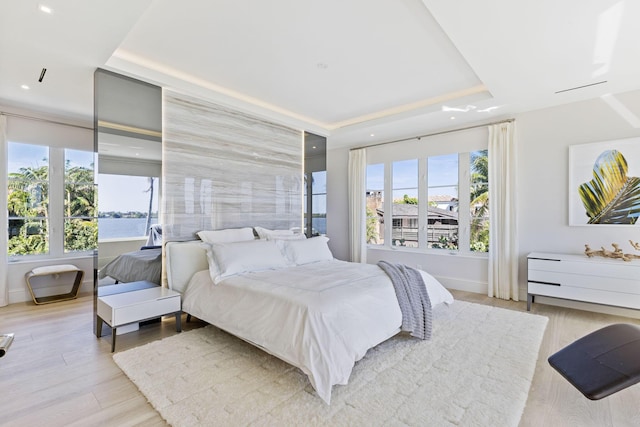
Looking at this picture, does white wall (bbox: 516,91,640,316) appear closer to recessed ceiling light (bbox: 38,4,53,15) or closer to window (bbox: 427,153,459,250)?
window (bbox: 427,153,459,250)

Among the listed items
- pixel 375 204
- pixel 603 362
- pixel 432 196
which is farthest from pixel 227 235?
pixel 603 362

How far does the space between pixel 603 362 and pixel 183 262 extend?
3.61 meters

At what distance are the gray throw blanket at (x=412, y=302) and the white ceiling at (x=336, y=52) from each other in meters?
2.09

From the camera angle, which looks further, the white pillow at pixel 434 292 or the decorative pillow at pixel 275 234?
the decorative pillow at pixel 275 234

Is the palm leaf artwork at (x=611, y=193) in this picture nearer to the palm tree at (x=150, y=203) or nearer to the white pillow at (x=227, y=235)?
the white pillow at (x=227, y=235)

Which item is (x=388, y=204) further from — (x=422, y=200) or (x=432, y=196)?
(x=432, y=196)

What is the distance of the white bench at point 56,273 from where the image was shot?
4.05 meters

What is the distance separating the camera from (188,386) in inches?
84.4

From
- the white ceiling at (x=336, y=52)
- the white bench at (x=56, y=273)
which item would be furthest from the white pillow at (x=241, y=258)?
the white bench at (x=56, y=273)

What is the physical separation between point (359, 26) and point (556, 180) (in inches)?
128

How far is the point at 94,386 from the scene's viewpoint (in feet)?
7.13

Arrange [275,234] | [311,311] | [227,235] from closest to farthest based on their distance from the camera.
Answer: [311,311] → [227,235] → [275,234]

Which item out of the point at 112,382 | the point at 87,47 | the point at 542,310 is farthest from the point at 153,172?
the point at 542,310

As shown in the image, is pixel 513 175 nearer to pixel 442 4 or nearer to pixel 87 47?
pixel 442 4
